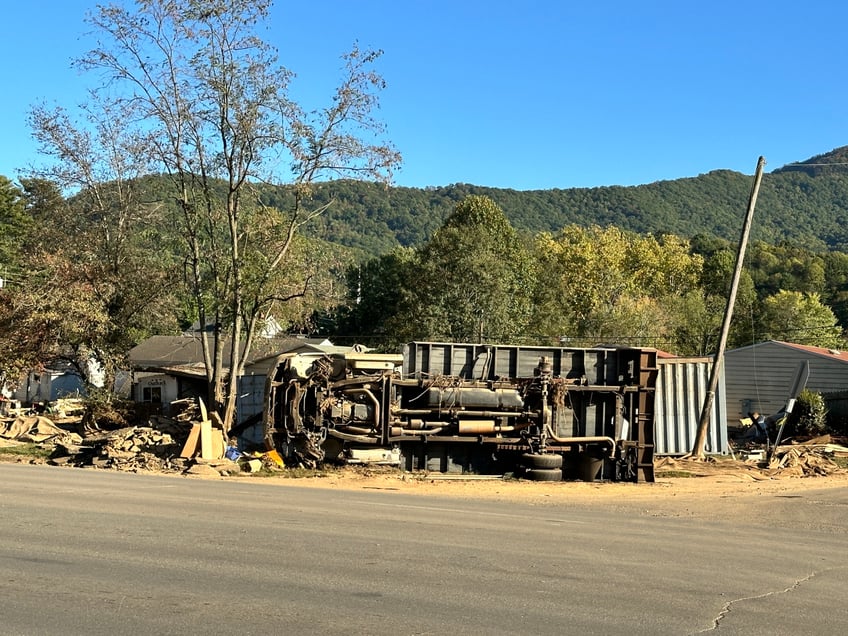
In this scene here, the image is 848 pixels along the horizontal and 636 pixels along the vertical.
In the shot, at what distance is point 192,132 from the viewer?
27188 millimetres

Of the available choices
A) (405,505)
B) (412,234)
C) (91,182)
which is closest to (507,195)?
(412,234)

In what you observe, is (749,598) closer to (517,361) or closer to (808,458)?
(517,361)

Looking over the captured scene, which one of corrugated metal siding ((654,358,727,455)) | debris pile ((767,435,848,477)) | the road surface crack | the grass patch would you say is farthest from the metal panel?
the road surface crack

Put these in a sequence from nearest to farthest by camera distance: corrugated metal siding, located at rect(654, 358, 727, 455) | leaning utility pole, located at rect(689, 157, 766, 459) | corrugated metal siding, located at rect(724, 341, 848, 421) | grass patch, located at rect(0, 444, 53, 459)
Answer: grass patch, located at rect(0, 444, 53, 459), leaning utility pole, located at rect(689, 157, 766, 459), corrugated metal siding, located at rect(654, 358, 727, 455), corrugated metal siding, located at rect(724, 341, 848, 421)

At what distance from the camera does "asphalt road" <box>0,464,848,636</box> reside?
21.2 feet

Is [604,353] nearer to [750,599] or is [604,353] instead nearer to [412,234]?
[750,599]

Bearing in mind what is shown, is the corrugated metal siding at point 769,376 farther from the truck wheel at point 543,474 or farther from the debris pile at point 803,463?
the truck wheel at point 543,474

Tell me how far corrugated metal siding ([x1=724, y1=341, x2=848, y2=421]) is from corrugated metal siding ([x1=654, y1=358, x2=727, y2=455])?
13.2 m

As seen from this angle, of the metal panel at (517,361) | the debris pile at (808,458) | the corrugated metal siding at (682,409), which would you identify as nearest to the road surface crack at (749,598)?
the metal panel at (517,361)

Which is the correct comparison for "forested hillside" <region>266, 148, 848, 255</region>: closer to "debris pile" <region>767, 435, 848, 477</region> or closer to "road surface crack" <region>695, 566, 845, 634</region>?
"debris pile" <region>767, 435, 848, 477</region>

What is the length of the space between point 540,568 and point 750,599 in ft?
6.41

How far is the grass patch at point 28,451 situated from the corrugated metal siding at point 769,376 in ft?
97.9

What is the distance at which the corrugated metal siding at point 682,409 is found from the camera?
26.1 metres

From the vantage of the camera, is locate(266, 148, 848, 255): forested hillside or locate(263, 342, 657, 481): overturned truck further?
locate(266, 148, 848, 255): forested hillside
